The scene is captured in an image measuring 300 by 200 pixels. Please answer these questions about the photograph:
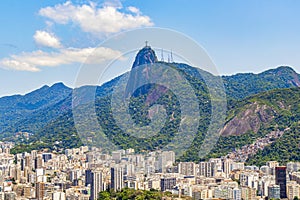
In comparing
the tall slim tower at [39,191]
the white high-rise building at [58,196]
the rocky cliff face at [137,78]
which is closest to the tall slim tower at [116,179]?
the white high-rise building at [58,196]

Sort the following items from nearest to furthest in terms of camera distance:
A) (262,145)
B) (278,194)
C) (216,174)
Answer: (278,194) < (216,174) < (262,145)

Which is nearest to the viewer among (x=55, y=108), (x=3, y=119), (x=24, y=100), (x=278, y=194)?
(x=278, y=194)

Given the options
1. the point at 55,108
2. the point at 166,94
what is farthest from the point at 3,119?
the point at 166,94

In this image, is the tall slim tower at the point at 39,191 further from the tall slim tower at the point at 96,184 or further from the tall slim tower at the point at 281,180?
the tall slim tower at the point at 281,180

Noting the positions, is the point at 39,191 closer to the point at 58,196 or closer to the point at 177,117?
the point at 58,196

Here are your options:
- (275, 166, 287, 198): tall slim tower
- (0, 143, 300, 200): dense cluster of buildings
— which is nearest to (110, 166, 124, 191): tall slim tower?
(0, 143, 300, 200): dense cluster of buildings

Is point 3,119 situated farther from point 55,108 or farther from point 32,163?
point 32,163

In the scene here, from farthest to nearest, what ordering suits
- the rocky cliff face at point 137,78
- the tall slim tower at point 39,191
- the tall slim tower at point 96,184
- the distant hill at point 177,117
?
the distant hill at point 177,117 < the rocky cliff face at point 137,78 < the tall slim tower at point 96,184 < the tall slim tower at point 39,191

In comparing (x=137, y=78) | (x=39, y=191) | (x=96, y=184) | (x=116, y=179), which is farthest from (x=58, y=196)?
(x=137, y=78)
